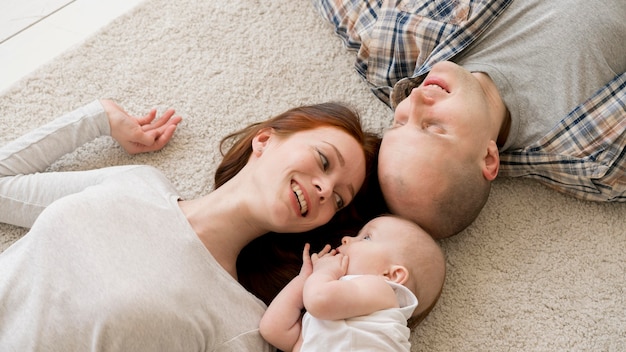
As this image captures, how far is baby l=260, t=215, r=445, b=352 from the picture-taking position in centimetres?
99

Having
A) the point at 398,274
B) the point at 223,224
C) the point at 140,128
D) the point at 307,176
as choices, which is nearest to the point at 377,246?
the point at 398,274

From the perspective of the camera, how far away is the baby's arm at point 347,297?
3.23 ft

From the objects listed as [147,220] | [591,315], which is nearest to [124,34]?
[147,220]

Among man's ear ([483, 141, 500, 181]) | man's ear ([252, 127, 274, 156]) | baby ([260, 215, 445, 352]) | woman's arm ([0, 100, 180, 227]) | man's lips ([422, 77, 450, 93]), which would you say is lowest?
man's ear ([483, 141, 500, 181])

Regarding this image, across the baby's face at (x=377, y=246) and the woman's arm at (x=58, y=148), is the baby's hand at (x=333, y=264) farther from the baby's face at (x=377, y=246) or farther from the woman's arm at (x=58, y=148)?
the woman's arm at (x=58, y=148)

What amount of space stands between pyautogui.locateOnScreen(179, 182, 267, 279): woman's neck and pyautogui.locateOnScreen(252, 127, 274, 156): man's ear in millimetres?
101

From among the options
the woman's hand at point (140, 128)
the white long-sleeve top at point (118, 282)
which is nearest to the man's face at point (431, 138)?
the white long-sleeve top at point (118, 282)

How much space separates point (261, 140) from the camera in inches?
49.3

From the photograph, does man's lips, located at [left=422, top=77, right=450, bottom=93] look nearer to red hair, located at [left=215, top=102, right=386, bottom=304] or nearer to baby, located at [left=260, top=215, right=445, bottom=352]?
red hair, located at [left=215, top=102, right=386, bottom=304]

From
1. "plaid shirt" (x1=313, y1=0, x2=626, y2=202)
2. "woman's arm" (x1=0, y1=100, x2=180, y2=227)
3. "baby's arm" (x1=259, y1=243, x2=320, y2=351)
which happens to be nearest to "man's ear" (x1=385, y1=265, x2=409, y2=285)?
"baby's arm" (x1=259, y1=243, x2=320, y2=351)

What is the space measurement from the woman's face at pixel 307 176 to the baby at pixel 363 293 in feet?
0.28

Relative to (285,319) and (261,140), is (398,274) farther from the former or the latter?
(261,140)

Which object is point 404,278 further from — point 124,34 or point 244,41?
point 124,34

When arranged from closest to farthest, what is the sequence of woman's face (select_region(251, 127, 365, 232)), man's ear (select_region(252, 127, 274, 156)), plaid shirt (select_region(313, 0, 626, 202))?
1. woman's face (select_region(251, 127, 365, 232))
2. man's ear (select_region(252, 127, 274, 156))
3. plaid shirt (select_region(313, 0, 626, 202))
